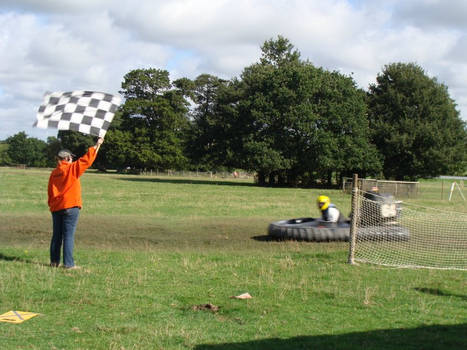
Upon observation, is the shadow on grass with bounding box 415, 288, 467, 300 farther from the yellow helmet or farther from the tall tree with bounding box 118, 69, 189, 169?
the tall tree with bounding box 118, 69, 189, 169

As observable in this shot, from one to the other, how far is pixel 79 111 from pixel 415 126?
140 ft

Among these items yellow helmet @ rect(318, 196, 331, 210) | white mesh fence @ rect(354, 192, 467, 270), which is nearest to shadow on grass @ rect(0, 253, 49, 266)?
white mesh fence @ rect(354, 192, 467, 270)

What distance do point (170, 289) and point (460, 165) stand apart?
161 feet

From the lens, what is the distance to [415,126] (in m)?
45.9

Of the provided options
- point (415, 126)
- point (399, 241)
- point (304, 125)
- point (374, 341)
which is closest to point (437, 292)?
point (374, 341)

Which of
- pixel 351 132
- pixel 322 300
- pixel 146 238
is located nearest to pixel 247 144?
pixel 351 132

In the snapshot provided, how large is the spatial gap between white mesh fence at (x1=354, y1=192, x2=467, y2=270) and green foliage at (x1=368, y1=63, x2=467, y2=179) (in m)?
33.8

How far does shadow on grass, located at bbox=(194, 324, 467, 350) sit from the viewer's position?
15.5 feet

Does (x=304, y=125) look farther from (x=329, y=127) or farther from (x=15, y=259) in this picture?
(x=15, y=259)

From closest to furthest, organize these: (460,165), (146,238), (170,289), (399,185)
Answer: (170,289) → (146,238) → (399,185) → (460,165)

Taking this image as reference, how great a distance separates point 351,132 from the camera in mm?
45125

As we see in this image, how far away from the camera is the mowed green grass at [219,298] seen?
4.94 meters

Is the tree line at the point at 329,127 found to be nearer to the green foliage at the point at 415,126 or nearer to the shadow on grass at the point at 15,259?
the green foliage at the point at 415,126

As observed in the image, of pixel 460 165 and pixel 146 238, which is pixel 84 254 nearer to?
pixel 146 238
